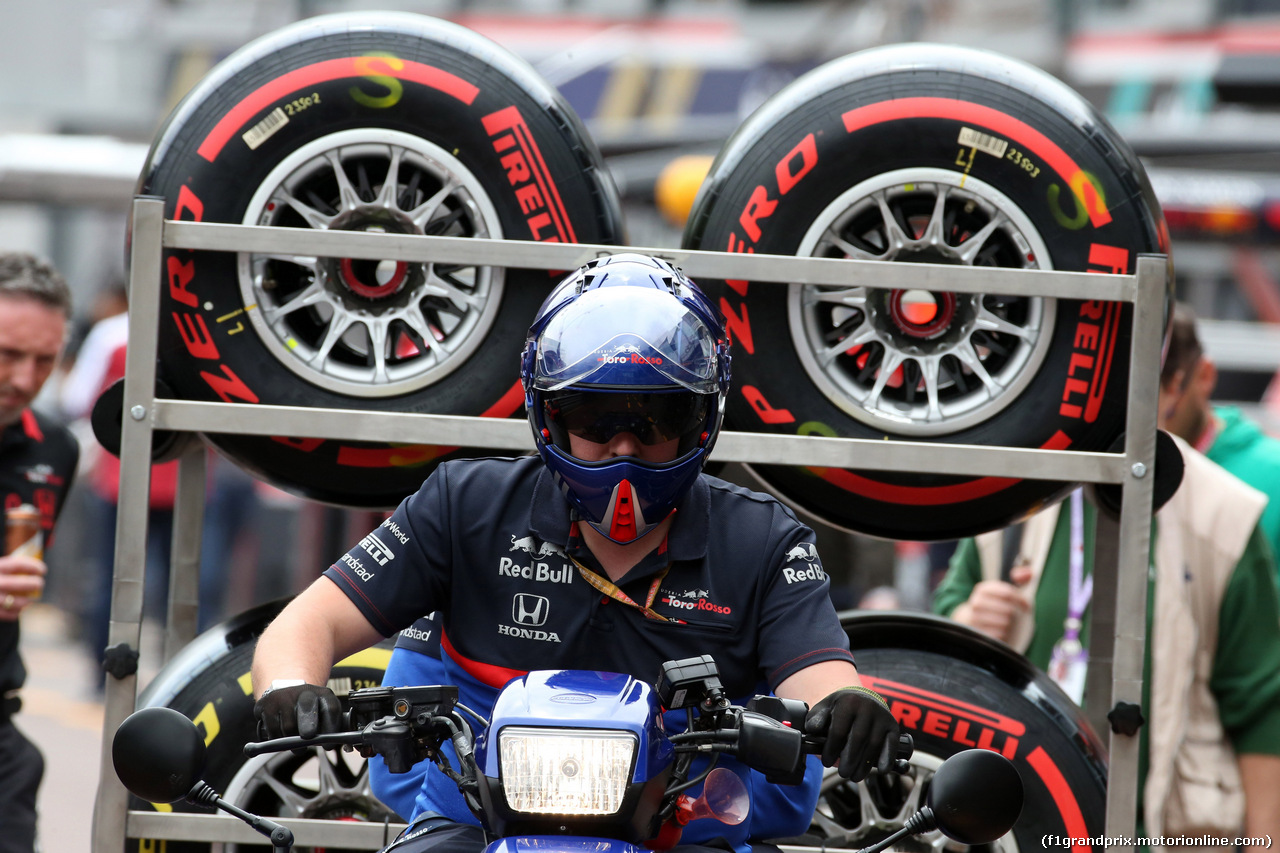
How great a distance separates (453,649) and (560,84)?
21.3m

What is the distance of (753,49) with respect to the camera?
23.7 meters

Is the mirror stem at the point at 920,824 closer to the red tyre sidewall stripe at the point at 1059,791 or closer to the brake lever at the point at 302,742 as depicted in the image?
the brake lever at the point at 302,742

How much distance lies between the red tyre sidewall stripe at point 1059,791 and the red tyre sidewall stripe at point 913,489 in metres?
0.60

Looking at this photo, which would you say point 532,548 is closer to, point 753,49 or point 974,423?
point 974,423

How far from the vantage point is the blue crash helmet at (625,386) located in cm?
255

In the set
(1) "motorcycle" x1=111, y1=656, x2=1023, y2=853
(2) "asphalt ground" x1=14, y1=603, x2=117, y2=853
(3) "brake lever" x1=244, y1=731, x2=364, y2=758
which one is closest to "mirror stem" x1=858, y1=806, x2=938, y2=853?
(1) "motorcycle" x1=111, y1=656, x2=1023, y2=853

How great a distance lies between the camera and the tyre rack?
3131mm

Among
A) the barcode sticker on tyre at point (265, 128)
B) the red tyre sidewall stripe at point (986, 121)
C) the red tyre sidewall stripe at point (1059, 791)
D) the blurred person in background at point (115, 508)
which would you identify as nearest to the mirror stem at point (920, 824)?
the red tyre sidewall stripe at point (1059, 791)

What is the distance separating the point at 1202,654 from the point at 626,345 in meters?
2.46

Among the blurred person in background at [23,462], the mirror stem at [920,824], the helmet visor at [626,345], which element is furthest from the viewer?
the blurred person in background at [23,462]

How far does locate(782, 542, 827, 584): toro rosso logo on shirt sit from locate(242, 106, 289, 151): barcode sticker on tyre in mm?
1507

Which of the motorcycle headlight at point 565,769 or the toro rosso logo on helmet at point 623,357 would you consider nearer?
the motorcycle headlight at point 565,769

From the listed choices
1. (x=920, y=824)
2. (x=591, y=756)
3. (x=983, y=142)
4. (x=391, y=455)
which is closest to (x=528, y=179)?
(x=391, y=455)

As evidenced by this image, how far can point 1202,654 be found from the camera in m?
4.20
